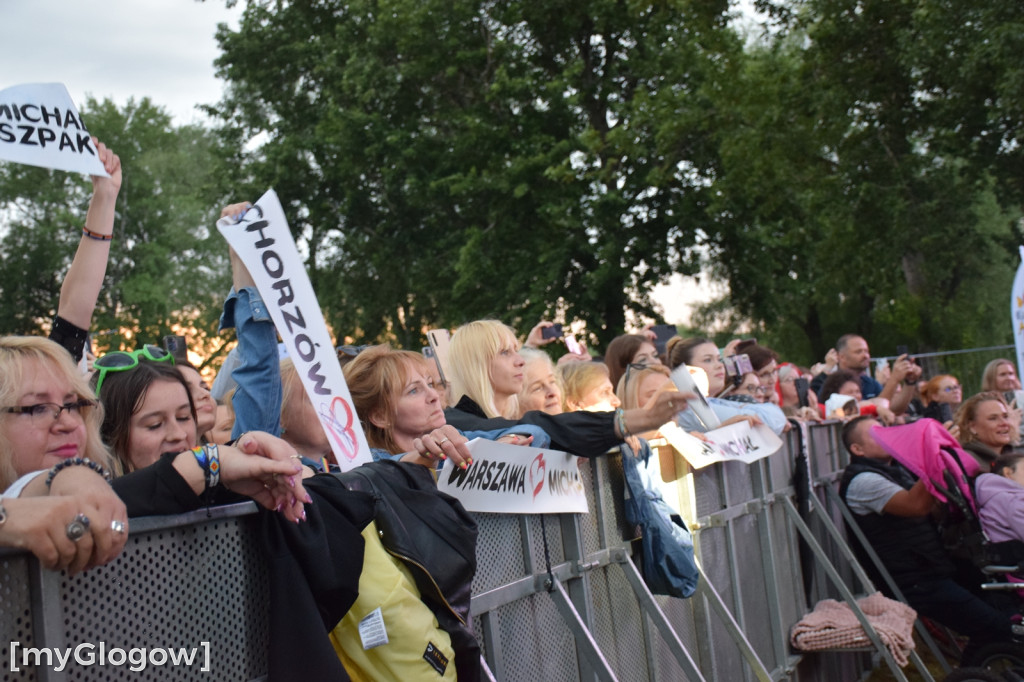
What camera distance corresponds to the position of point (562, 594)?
4.25 metres

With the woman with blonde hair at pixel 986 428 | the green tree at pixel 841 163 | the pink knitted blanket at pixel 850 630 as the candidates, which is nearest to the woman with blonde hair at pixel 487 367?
the pink knitted blanket at pixel 850 630

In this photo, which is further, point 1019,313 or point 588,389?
point 1019,313

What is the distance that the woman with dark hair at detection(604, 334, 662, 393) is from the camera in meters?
6.49

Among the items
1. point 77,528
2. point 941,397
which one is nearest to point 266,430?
point 77,528

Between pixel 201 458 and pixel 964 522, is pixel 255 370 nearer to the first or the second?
pixel 201 458

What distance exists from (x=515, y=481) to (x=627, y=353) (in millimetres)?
Result: 2777

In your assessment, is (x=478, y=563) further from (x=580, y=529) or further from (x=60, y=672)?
(x=60, y=672)

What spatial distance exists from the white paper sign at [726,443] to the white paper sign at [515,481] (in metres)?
1.42

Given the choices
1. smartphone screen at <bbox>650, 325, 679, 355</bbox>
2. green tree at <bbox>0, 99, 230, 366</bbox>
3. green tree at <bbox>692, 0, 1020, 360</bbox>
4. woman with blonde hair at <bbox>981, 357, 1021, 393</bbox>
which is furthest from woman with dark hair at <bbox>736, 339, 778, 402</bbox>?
green tree at <bbox>0, 99, 230, 366</bbox>

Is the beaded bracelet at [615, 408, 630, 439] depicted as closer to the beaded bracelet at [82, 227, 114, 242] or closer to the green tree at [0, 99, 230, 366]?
the beaded bracelet at [82, 227, 114, 242]

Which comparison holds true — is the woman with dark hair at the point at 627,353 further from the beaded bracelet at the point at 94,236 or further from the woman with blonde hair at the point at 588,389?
the beaded bracelet at the point at 94,236

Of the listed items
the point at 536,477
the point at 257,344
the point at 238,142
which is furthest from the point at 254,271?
the point at 238,142

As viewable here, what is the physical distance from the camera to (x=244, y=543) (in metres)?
2.46

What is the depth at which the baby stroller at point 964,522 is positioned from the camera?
7.24m
